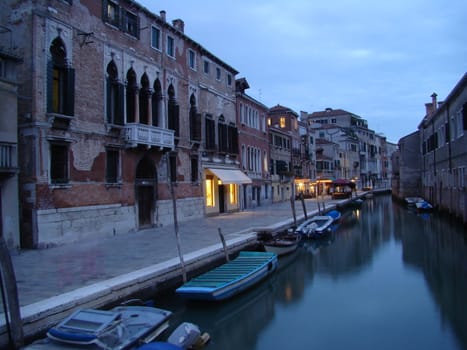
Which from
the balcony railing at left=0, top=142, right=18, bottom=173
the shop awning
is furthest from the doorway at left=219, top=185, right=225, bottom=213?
the balcony railing at left=0, top=142, right=18, bottom=173

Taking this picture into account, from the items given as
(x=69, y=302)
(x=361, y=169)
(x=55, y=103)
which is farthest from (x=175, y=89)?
(x=361, y=169)

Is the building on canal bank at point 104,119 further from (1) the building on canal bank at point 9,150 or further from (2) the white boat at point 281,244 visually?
(2) the white boat at point 281,244

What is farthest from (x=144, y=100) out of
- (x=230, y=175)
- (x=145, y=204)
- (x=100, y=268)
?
(x=100, y=268)

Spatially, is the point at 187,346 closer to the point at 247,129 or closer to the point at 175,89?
the point at 175,89

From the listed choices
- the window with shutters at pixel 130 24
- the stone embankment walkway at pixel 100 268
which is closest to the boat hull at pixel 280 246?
the stone embankment walkway at pixel 100 268

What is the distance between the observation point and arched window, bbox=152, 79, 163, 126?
1766cm

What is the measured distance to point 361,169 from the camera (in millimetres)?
69312

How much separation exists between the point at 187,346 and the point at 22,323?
2330mm

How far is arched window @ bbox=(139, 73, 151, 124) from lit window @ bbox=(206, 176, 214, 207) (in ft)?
21.9

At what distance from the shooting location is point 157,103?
1783 centimetres

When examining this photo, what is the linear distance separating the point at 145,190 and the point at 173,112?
13.3 feet

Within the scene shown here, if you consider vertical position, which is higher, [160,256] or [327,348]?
[160,256]

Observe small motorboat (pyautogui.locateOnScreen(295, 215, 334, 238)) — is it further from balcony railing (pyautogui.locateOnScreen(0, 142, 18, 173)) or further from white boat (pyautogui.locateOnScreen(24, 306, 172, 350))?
white boat (pyautogui.locateOnScreen(24, 306, 172, 350))

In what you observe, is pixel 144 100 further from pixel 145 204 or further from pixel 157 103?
pixel 145 204
